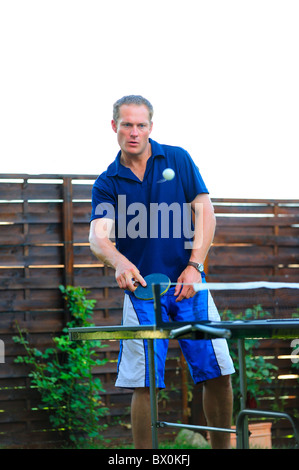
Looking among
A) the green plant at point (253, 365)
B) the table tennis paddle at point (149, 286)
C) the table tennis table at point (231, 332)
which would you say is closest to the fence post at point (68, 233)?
the green plant at point (253, 365)

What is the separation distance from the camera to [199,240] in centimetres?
294

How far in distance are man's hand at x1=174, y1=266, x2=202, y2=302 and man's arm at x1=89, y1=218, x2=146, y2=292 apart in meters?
0.22

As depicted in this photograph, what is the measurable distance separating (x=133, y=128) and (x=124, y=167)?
0.20m

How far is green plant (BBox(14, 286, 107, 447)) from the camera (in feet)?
16.1

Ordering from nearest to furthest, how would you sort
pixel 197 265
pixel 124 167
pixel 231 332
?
pixel 231 332, pixel 197 265, pixel 124 167

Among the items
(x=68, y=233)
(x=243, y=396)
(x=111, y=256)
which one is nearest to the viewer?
(x=243, y=396)

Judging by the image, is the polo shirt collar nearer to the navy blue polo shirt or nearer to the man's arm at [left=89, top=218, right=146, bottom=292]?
the navy blue polo shirt

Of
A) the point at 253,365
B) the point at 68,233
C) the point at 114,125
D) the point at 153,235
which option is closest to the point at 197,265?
the point at 153,235

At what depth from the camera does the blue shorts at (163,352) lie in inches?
109

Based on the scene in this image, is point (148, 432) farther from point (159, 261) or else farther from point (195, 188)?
point (195, 188)

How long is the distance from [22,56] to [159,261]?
9.29ft

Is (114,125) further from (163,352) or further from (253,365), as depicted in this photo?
(253,365)

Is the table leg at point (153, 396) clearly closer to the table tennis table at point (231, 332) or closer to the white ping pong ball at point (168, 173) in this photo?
the table tennis table at point (231, 332)

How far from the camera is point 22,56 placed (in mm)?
5246
